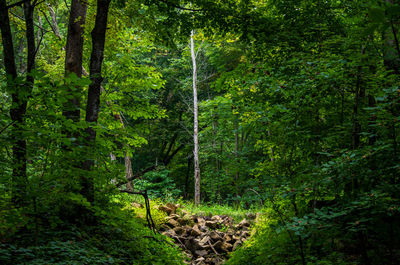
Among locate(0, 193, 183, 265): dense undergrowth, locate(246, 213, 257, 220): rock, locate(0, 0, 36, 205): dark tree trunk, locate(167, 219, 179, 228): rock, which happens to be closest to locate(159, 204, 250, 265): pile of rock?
locate(167, 219, 179, 228): rock

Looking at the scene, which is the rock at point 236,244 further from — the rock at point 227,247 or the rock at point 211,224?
the rock at point 211,224

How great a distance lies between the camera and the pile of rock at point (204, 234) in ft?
25.1

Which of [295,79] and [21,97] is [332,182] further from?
[21,97]

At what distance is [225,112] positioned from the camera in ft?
51.6

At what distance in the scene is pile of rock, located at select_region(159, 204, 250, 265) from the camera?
25.1 feet

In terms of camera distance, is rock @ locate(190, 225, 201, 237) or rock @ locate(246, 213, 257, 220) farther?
rock @ locate(246, 213, 257, 220)

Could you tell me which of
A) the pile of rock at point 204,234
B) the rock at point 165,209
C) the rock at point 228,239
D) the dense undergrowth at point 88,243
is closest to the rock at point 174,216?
the pile of rock at point 204,234

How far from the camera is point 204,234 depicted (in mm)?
8586

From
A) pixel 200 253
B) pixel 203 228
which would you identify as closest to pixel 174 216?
pixel 203 228

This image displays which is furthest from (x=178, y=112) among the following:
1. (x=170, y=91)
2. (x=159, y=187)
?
(x=159, y=187)

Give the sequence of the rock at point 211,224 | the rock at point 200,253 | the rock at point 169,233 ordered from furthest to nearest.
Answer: the rock at point 211,224
the rock at point 169,233
the rock at point 200,253

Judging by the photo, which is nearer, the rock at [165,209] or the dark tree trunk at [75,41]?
the dark tree trunk at [75,41]

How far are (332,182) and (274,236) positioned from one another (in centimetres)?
254

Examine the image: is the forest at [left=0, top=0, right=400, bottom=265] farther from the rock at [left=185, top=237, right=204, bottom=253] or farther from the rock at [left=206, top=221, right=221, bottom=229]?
the rock at [left=206, top=221, right=221, bottom=229]
